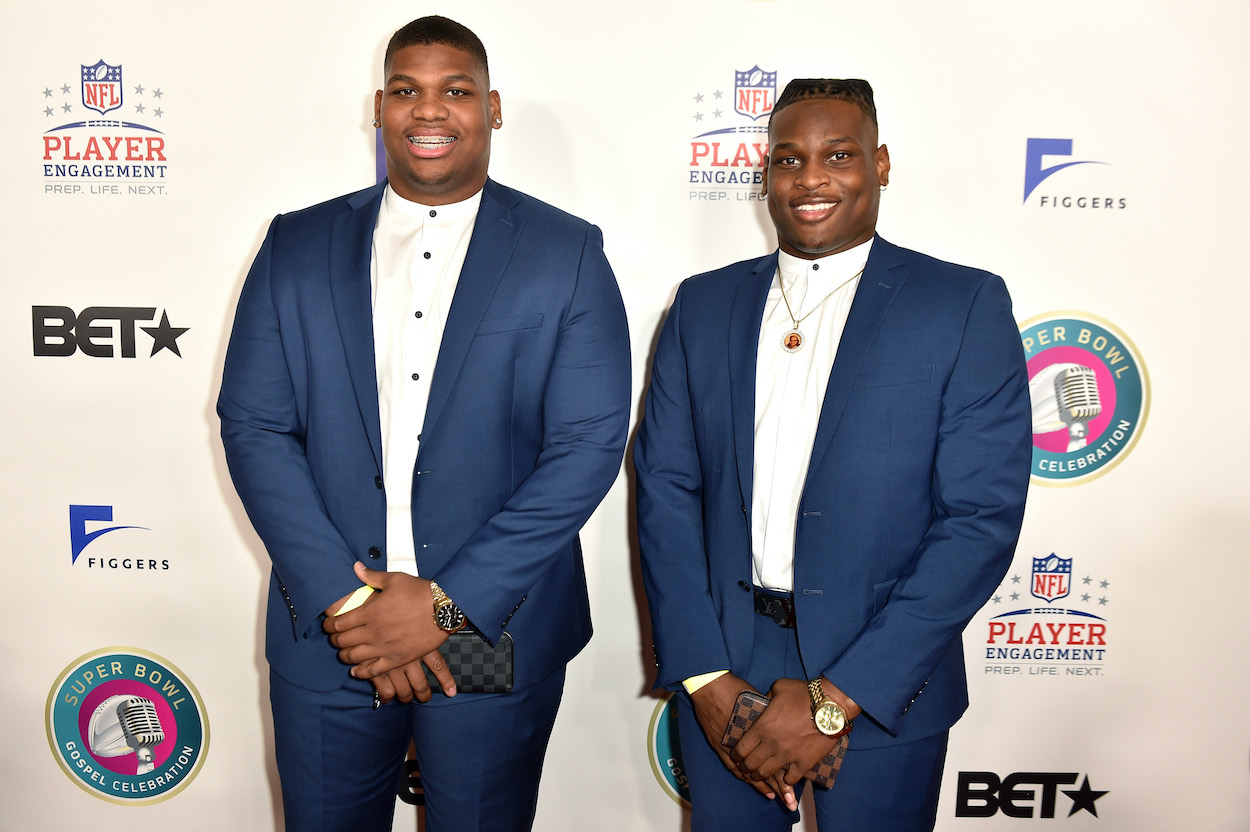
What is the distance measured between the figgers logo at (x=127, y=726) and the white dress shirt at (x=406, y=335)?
1469mm

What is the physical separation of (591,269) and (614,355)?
192mm

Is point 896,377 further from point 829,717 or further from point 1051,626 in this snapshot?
point 1051,626

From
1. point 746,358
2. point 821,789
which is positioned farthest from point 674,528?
point 821,789

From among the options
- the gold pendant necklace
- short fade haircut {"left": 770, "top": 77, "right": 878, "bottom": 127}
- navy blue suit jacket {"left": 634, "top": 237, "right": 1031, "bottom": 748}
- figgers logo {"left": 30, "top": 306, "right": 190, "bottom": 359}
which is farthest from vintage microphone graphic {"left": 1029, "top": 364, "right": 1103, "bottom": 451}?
figgers logo {"left": 30, "top": 306, "right": 190, "bottom": 359}

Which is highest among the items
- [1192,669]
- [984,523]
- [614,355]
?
[614,355]

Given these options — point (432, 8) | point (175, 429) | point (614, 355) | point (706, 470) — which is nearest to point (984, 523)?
point (706, 470)

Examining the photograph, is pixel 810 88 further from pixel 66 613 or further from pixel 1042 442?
pixel 66 613

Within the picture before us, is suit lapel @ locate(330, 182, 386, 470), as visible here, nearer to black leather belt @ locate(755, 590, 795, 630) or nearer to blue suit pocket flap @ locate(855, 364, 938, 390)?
black leather belt @ locate(755, 590, 795, 630)

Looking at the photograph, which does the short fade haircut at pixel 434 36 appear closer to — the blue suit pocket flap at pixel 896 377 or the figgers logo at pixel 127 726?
the blue suit pocket flap at pixel 896 377

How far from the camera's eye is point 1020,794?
279 cm

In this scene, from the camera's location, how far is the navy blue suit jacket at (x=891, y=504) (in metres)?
1.70

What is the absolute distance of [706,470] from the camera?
1.94 m

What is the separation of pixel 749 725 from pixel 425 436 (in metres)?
0.86

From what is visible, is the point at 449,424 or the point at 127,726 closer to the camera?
the point at 449,424
